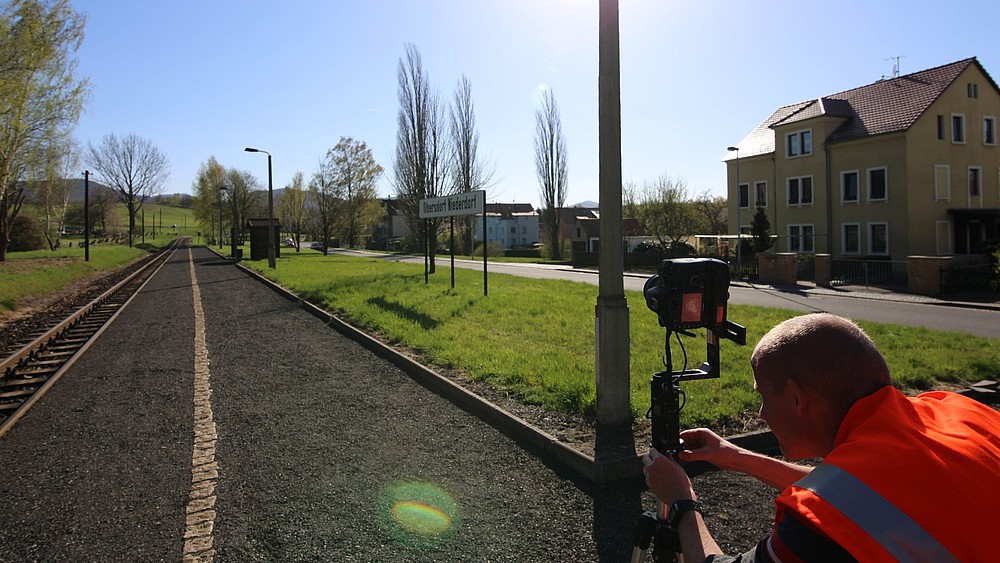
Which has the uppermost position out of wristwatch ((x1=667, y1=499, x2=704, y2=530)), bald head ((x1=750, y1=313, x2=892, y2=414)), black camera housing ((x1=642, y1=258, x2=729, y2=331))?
black camera housing ((x1=642, y1=258, x2=729, y2=331))

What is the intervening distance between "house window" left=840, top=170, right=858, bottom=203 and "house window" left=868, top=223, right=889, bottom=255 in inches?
71.7

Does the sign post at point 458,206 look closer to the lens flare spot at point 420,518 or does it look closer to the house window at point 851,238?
the lens flare spot at point 420,518

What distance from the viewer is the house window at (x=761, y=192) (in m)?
39.2

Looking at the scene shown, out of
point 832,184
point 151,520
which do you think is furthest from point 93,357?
point 832,184

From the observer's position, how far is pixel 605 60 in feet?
18.5

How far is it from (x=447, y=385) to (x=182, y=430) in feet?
9.13

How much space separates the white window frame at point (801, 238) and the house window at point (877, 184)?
3.71 m

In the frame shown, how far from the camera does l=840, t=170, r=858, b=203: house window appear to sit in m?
33.6

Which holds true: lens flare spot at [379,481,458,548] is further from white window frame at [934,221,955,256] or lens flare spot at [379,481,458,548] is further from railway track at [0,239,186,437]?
white window frame at [934,221,955,256]

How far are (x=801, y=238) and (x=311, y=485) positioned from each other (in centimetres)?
3706

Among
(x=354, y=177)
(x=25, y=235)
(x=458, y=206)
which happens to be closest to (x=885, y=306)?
(x=458, y=206)

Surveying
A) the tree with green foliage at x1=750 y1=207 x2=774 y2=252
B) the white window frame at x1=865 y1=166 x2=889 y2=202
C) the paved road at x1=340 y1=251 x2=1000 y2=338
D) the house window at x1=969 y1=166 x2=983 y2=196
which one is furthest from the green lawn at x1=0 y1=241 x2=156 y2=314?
the house window at x1=969 y1=166 x2=983 y2=196

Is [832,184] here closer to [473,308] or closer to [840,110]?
[840,110]

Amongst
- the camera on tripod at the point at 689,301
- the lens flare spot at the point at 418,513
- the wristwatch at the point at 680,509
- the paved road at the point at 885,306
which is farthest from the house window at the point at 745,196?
the wristwatch at the point at 680,509
